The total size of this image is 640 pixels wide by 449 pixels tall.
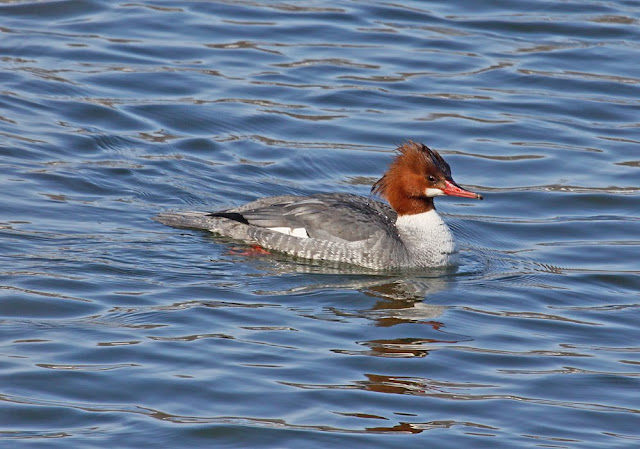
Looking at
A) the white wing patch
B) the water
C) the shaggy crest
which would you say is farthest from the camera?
the white wing patch

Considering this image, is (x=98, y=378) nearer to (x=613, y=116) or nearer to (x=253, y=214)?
(x=253, y=214)

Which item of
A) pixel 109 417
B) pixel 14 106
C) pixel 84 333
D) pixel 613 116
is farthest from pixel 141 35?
pixel 109 417

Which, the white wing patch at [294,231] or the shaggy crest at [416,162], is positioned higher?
the shaggy crest at [416,162]

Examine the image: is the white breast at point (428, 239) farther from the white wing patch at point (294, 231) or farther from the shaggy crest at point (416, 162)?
the white wing patch at point (294, 231)

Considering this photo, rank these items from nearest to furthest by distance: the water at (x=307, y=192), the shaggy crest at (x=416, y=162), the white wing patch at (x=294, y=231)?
the water at (x=307, y=192), the shaggy crest at (x=416, y=162), the white wing patch at (x=294, y=231)

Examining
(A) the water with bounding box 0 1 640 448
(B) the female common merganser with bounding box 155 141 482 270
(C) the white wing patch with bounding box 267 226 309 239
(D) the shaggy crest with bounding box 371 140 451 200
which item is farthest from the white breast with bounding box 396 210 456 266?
(C) the white wing patch with bounding box 267 226 309 239

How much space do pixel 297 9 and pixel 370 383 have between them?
11.5m

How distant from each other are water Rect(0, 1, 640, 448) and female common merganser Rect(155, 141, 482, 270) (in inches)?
8.9

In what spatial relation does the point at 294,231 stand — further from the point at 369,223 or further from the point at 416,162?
the point at 416,162

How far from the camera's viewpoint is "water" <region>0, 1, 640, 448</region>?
788cm

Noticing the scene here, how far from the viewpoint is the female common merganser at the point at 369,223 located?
36.4 ft

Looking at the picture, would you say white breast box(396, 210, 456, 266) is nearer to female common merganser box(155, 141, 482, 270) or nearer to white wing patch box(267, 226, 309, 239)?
female common merganser box(155, 141, 482, 270)

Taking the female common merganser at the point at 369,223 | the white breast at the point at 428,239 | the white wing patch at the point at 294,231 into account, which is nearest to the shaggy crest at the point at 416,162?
the female common merganser at the point at 369,223

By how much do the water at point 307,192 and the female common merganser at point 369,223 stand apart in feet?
0.74
